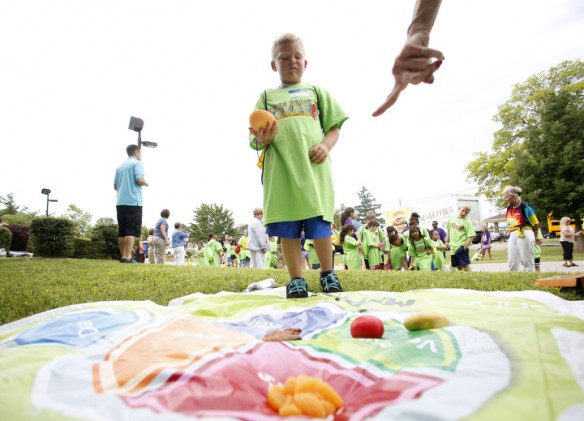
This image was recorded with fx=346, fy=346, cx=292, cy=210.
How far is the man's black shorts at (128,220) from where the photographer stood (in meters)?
6.62

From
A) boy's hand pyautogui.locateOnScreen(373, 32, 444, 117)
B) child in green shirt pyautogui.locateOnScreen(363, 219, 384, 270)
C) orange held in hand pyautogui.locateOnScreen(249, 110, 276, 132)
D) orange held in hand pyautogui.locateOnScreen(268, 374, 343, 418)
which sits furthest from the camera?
child in green shirt pyautogui.locateOnScreen(363, 219, 384, 270)

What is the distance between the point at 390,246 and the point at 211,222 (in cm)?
5424

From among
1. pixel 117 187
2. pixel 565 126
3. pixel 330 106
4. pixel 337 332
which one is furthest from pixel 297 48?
pixel 565 126

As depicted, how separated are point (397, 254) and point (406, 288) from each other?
20.3 ft

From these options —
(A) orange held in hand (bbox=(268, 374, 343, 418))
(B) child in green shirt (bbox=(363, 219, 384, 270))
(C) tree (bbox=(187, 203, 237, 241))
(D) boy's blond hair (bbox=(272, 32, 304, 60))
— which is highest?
(C) tree (bbox=(187, 203, 237, 241))

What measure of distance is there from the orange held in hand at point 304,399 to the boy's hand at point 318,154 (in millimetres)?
2112

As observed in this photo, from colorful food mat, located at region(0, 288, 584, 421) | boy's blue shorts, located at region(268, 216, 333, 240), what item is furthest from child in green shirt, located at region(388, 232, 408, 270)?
colorful food mat, located at region(0, 288, 584, 421)

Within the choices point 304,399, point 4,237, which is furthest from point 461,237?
point 4,237

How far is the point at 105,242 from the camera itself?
40.8 feet

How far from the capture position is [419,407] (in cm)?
81

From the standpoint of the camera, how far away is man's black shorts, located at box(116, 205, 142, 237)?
6617 millimetres

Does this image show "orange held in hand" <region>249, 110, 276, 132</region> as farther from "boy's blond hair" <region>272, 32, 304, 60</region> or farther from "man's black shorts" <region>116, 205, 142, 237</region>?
"man's black shorts" <region>116, 205, 142, 237</region>

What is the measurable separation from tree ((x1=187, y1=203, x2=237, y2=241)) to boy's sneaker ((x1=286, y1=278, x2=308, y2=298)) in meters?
58.2

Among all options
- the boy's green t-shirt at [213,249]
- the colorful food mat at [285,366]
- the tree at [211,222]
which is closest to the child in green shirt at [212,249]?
the boy's green t-shirt at [213,249]
